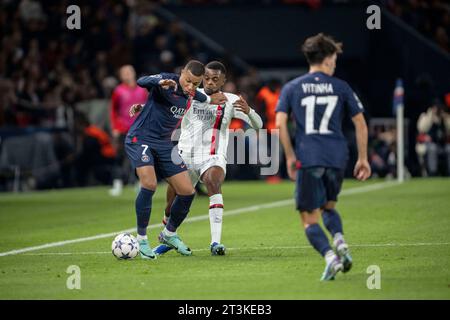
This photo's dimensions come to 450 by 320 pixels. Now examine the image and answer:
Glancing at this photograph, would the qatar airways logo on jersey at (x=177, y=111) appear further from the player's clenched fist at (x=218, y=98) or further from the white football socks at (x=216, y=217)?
the white football socks at (x=216, y=217)

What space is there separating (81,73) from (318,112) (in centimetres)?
1927

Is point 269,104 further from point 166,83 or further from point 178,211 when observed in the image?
point 166,83

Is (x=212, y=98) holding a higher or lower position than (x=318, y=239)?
higher

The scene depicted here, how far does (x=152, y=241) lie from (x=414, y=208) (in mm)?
5775

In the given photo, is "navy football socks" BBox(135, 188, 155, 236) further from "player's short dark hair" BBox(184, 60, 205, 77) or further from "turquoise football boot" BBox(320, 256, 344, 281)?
"turquoise football boot" BBox(320, 256, 344, 281)

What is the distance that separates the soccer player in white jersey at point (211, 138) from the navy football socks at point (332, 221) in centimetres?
266

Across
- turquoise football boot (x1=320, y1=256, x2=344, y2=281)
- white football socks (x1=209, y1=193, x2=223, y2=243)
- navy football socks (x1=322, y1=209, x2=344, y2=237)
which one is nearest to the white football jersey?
white football socks (x1=209, y1=193, x2=223, y2=243)

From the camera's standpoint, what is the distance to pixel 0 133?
973 inches

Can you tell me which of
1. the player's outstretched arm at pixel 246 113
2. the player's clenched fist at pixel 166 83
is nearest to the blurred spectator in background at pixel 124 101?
the player's outstretched arm at pixel 246 113

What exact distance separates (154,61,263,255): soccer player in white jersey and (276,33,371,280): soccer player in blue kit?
291 cm

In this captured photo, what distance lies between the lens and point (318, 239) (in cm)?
1002

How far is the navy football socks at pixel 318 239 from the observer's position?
9.99 meters

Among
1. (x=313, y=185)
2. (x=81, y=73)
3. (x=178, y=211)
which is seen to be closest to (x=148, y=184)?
(x=178, y=211)

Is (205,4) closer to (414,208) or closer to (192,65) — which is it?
(414,208)
